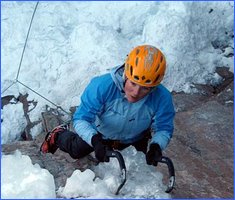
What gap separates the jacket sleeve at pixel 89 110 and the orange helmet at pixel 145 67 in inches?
13.9

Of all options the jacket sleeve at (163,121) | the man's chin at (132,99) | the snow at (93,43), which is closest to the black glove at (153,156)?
the jacket sleeve at (163,121)

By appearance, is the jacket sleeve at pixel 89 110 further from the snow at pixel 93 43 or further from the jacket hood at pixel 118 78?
the snow at pixel 93 43

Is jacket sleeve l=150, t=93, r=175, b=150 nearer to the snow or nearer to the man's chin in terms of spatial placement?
the man's chin

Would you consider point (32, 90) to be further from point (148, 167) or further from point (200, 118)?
point (148, 167)

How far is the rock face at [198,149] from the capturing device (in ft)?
15.1

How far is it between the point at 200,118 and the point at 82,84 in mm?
2187

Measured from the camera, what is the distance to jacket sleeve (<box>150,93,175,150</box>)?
4.15 metres

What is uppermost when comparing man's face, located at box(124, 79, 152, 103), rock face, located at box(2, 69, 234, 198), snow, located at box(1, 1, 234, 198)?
man's face, located at box(124, 79, 152, 103)

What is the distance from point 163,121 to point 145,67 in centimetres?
77

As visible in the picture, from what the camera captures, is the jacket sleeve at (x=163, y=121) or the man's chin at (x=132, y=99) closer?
the man's chin at (x=132, y=99)

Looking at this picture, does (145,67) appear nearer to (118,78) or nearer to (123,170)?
(118,78)

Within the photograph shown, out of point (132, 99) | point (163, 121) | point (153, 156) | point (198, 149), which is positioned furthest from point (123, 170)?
point (198, 149)

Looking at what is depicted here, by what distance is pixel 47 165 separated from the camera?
454 centimetres

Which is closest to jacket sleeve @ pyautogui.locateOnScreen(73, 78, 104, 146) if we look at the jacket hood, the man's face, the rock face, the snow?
the jacket hood
